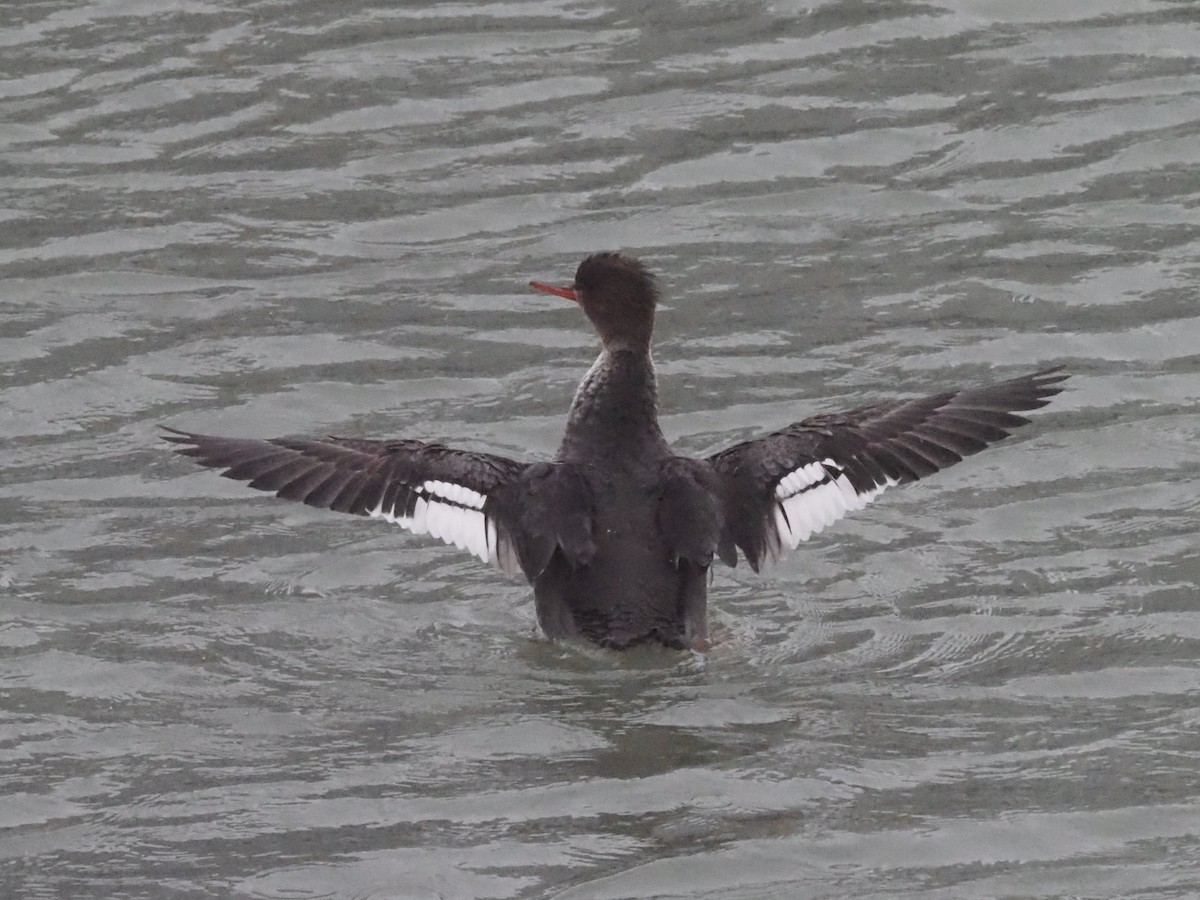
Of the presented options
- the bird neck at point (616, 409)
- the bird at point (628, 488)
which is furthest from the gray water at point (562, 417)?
the bird neck at point (616, 409)

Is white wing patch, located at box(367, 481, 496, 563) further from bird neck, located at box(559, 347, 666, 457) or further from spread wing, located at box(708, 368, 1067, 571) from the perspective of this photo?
spread wing, located at box(708, 368, 1067, 571)

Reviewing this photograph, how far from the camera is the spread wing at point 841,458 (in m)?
8.66

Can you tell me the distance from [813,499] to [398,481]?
153 cm

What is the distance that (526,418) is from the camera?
33.2 ft

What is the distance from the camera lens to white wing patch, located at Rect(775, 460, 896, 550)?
8.66 metres

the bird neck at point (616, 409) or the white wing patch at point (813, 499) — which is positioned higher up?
the bird neck at point (616, 409)

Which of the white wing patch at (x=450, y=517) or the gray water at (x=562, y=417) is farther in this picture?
the white wing patch at (x=450, y=517)

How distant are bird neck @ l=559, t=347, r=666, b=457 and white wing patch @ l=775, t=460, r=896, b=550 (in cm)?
57

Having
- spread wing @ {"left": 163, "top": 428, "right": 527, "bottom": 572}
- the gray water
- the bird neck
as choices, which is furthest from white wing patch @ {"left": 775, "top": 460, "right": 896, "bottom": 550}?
spread wing @ {"left": 163, "top": 428, "right": 527, "bottom": 572}

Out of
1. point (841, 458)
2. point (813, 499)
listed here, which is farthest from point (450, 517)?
point (841, 458)

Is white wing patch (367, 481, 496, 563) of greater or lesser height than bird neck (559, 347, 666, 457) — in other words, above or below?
below

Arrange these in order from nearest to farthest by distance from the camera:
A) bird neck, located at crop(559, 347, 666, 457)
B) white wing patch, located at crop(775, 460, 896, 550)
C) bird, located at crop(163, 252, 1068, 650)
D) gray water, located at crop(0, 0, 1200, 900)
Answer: gray water, located at crop(0, 0, 1200, 900)
bird, located at crop(163, 252, 1068, 650)
white wing patch, located at crop(775, 460, 896, 550)
bird neck, located at crop(559, 347, 666, 457)

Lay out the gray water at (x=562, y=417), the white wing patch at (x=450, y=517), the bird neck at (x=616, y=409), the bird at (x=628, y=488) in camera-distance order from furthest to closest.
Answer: the bird neck at (x=616, y=409) < the white wing patch at (x=450, y=517) < the bird at (x=628, y=488) < the gray water at (x=562, y=417)

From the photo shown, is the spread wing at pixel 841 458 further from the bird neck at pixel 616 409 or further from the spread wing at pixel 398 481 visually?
the spread wing at pixel 398 481
